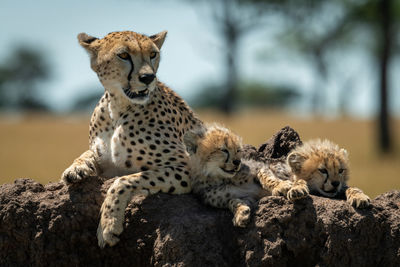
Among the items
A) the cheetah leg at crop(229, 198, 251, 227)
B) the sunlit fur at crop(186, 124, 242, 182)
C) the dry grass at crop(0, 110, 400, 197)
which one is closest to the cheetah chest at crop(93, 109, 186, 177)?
the sunlit fur at crop(186, 124, 242, 182)

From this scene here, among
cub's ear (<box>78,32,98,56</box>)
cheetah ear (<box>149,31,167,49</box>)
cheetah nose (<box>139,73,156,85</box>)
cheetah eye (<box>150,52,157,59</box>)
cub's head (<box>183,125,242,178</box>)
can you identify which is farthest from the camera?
cheetah ear (<box>149,31,167,49</box>)

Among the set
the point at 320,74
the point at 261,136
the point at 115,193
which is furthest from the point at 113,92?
the point at 320,74

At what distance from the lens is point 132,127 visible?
430 centimetres

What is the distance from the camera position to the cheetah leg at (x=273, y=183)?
363 cm

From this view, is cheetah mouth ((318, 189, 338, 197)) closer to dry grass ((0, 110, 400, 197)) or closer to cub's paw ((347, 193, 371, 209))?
cub's paw ((347, 193, 371, 209))

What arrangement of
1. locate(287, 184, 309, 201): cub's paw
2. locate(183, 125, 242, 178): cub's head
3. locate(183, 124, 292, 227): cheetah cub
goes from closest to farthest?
1. locate(287, 184, 309, 201): cub's paw
2. locate(183, 124, 292, 227): cheetah cub
3. locate(183, 125, 242, 178): cub's head

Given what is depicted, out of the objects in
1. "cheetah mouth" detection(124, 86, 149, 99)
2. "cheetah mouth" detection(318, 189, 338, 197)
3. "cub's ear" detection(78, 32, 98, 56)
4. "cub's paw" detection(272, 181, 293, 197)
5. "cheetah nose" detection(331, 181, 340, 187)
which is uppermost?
"cub's ear" detection(78, 32, 98, 56)

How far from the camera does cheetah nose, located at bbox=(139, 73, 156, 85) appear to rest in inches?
163

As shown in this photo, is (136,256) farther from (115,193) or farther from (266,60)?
(266,60)

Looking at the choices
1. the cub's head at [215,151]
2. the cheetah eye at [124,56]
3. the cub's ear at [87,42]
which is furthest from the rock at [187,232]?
the cub's ear at [87,42]

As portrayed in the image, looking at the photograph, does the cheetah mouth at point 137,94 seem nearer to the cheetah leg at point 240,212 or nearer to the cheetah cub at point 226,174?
the cheetah cub at point 226,174

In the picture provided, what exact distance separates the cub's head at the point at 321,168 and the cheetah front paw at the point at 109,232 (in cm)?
125

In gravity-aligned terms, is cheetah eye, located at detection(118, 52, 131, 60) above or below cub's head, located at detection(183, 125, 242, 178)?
above

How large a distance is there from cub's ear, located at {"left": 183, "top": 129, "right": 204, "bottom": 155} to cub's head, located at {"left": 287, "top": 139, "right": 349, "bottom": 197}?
2.27ft
